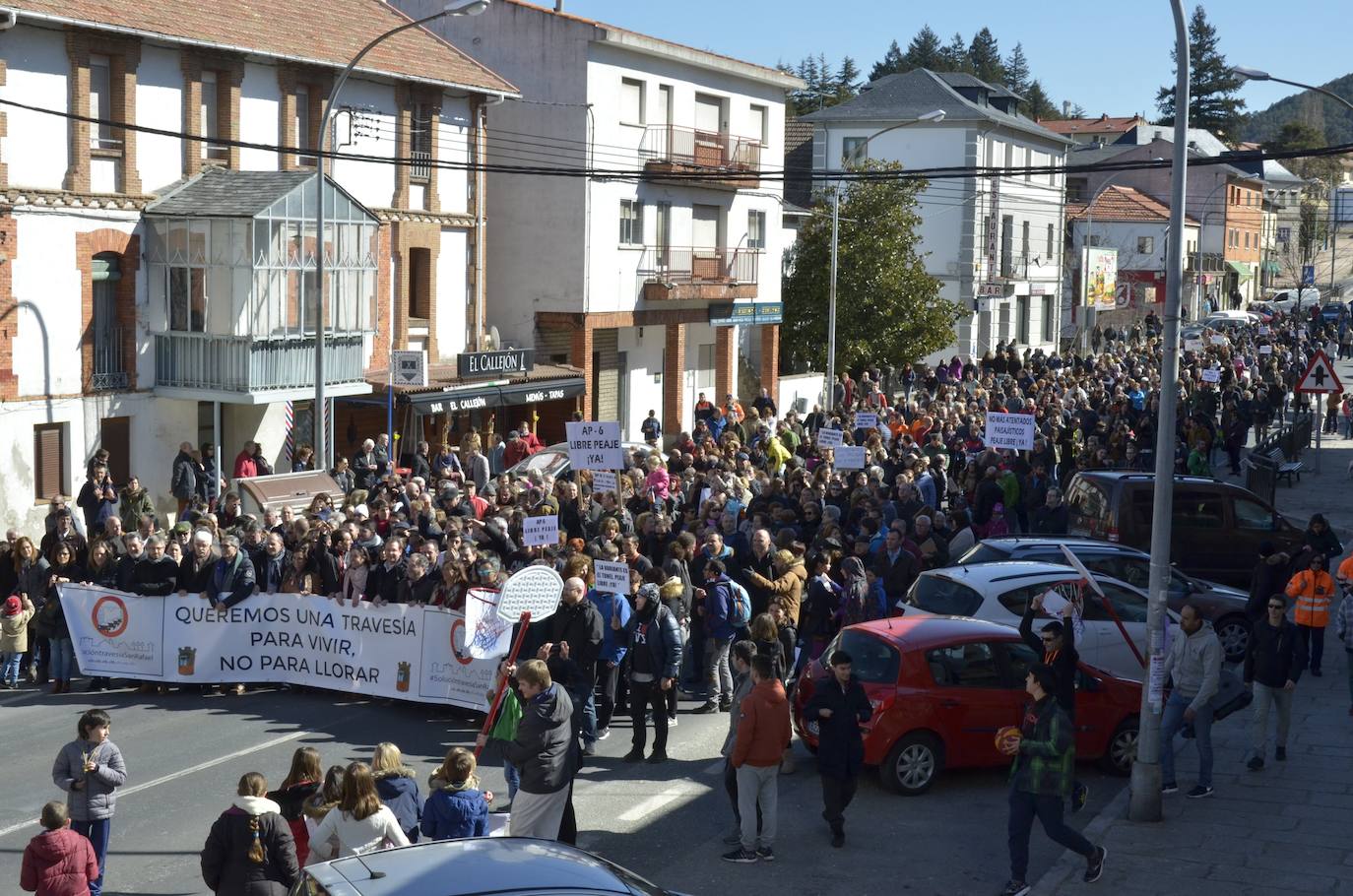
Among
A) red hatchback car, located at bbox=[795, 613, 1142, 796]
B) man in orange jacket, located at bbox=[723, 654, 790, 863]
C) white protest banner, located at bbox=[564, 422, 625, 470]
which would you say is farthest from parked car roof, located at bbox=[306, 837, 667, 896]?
white protest banner, located at bbox=[564, 422, 625, 470]

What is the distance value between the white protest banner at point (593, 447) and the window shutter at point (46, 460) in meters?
9.43

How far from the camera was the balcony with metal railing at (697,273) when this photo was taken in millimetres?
38781

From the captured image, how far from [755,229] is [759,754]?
34097 millimetres

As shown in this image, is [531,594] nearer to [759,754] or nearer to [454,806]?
[759,754]

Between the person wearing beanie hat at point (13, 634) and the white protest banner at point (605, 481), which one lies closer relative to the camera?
the person wearing beanie hat at point (13, 634)

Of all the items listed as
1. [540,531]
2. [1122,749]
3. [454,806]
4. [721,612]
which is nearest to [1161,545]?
[1122,749]

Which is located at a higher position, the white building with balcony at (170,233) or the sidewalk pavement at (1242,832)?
the white building with balcony at (170,233)

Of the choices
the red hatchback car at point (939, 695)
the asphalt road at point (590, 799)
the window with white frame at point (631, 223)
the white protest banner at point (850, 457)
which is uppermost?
the window with white frame at point (631, 223)

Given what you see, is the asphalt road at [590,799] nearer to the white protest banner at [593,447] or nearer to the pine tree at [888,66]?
the white protest banner at [593,447]

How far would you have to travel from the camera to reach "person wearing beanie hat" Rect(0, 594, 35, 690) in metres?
16.2

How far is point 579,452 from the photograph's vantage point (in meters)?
21.4

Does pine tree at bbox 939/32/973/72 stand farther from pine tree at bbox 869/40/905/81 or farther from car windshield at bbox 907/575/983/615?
car windshield at bbox 907/575/983/615

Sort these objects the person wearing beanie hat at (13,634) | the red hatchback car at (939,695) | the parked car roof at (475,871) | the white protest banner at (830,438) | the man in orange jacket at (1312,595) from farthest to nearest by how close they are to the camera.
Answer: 1. the white protest banner at (830,438)
2. the person wearing beanie hat at (13,634)
3. the man in orange jacket at (1312,595)
4. the red hatchback car at (939,695)
5. the parked car roof at (475,871)

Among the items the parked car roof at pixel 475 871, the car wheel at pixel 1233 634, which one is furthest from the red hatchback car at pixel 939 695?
the parked car roof at pixel 475 871
